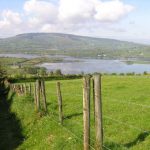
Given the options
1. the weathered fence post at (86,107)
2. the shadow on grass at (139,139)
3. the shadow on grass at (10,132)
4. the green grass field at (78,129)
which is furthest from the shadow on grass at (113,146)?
the shadow on grass at (10,132)

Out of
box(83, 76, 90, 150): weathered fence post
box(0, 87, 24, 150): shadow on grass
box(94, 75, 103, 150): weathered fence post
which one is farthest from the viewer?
box(0, 87, 24, 150): shadow on grass

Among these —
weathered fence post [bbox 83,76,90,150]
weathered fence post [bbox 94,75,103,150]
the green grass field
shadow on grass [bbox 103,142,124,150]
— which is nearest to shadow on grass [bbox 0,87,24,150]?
the green grass field

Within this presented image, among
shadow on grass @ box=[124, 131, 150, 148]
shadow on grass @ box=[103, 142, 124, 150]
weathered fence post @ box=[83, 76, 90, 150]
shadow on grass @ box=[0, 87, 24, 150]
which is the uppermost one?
weathered fence post @ box=[83, 76, 90, 150]

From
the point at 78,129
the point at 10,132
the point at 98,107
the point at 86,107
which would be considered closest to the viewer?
the point at 98,107

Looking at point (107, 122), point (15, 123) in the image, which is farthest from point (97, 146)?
point (15, 123)

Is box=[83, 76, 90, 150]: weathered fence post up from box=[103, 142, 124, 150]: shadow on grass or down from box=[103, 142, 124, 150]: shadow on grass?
up

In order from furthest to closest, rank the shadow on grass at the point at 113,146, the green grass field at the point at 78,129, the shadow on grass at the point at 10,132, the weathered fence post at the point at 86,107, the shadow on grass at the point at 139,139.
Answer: the shadow on grass at the point at 10,132 < the green grass field at the point at 78,129 < the shadow on grass at the point at 139,139 < the shadow on grass at the point at 113,146 < the weathered fence post at the point at 86,107

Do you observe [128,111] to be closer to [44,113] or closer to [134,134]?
[44,113]

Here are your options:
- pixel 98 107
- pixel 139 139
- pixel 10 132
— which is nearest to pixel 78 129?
pixel 139 139

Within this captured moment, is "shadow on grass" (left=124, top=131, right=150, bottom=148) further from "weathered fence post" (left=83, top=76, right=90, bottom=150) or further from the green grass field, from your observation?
"weathered fence post" (left=83, top=76, right=90, bottom=150)

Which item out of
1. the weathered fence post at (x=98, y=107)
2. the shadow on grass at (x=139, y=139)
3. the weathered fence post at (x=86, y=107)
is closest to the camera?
the weathered fence post at (x=98, y=107)

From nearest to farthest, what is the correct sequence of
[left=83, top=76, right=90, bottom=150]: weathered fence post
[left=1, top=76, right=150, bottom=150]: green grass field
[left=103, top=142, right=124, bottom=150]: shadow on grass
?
[left=83, top=76, right=90, bottom=150]: weathered fence post < [left=103, top=142, right=124, bottom=150]: shadow on grass < [left=1, top=76, right=150, bottom=150]: green grass field

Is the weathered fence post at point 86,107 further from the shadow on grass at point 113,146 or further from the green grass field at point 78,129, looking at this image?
the shadow on grass at point 113,146

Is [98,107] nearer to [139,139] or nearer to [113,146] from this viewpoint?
[113,146]
